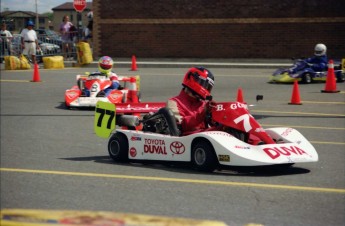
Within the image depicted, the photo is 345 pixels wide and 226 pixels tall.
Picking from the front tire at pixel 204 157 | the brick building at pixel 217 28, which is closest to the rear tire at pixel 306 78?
the brick building at pixel 217 28

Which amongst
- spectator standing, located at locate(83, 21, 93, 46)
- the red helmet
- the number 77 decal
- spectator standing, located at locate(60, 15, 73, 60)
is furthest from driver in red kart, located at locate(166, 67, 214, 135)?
spectator standing, located at locate(83, 21, 93, 46)

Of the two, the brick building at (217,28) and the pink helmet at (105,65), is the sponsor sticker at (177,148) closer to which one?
the pink helmet at (105,65)

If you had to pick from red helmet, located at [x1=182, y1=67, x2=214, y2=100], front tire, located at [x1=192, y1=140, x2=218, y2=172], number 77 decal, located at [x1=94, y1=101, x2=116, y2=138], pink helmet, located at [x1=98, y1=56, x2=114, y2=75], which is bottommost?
front tire, located at [x1=192, y1=140, x2=218, y2=172]

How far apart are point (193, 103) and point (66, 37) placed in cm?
2306

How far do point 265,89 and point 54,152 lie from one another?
11.5m

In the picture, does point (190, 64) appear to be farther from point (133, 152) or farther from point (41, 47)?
point (133, 152)

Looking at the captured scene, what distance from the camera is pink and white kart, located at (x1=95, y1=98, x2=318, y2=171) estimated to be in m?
8.59

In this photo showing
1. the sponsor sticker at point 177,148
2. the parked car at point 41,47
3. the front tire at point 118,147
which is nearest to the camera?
the sponsor sticker at point 177,148

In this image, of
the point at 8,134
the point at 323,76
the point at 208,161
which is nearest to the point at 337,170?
the point at 208,161

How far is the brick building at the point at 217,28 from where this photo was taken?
31547 mm

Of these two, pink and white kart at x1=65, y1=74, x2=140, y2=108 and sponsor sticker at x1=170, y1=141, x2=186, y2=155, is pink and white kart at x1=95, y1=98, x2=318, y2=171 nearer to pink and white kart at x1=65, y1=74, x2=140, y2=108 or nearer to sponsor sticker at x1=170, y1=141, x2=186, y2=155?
sponsor sticker at x1=170, y1=141, x2=186, y2=155

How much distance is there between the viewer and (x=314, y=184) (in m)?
8.35

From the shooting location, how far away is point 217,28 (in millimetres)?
32844

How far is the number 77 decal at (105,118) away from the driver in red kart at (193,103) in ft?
3.16
